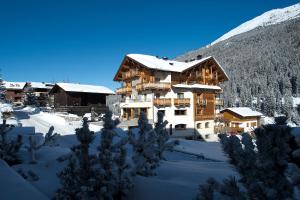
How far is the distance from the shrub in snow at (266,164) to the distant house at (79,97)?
147ft

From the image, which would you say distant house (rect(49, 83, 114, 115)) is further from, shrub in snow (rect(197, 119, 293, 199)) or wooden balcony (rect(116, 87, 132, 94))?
shrub in snow (rect(197, 119, 293, 199))

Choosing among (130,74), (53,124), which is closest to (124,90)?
(130,74)

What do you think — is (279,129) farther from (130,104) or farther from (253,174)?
(130,104)

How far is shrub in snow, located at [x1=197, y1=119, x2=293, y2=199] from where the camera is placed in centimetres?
305

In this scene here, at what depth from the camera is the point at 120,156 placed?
22.4 feet

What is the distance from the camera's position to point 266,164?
10.1 feet

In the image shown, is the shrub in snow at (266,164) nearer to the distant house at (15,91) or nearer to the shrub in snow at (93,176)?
the shrub in snow at (93,176)

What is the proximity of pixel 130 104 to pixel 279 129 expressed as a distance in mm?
37164

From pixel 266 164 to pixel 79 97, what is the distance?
49.1 m

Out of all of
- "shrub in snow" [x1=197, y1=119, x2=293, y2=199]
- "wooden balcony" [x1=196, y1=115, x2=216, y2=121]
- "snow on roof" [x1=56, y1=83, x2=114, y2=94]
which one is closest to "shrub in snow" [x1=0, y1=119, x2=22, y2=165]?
"shrub in snow" [x1=197, y1=119, x2=293, y2=199]

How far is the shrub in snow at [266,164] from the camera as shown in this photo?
10.0ft

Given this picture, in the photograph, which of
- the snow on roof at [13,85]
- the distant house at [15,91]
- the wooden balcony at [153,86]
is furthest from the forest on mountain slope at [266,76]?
the snow on roof at [13,85]

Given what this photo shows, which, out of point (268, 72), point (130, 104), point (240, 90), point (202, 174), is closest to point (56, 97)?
point (130, 104)

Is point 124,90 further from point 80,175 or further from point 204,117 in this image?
point 80,175
